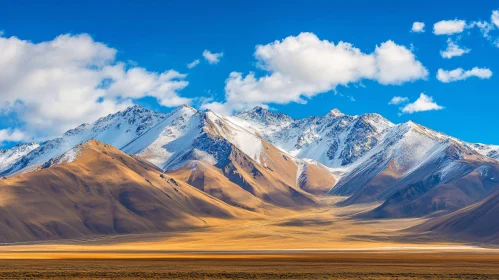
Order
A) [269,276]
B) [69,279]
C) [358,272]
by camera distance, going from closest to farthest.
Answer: [69,279] < [269,276] < [358,272]

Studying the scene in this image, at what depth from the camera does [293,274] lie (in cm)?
9144

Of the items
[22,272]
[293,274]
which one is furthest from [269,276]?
[22,272]

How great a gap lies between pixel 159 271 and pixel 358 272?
91.1 feet

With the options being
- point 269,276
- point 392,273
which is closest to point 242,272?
point 269,276

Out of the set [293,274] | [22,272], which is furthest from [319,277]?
[22,272]

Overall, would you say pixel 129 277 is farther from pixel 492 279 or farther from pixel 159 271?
pixel 492 279

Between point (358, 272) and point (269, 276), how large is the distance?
14097mm

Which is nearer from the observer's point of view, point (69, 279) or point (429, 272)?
point (69, 279)

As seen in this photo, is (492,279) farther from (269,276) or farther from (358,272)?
(269,276)

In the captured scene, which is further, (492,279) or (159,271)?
(159,271)

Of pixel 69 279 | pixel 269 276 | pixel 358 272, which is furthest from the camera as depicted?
pixel 358 272

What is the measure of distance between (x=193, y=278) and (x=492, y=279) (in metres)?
36.2

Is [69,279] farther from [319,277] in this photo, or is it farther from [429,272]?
[429,272]

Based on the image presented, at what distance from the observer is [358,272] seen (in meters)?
95.6
